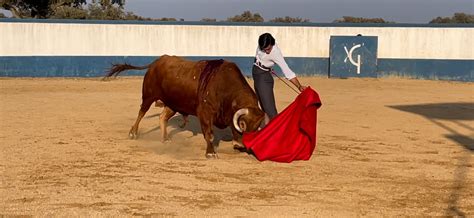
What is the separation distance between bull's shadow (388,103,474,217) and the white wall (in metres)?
8.49

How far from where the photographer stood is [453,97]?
19.4m

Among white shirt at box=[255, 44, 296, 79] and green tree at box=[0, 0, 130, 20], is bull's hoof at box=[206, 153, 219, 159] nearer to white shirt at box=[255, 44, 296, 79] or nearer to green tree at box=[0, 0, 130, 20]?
white shirt at box=[255, 44, 296, 79]

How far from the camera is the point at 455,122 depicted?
1364 cm

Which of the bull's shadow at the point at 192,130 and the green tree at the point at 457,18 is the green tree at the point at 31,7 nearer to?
the bull's shadow at the point at 192,130

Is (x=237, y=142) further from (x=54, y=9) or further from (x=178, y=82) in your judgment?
(x=54, y=9)

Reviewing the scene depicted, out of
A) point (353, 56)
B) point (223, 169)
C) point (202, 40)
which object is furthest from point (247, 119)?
point (353, 56)

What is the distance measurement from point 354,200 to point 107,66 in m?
18.9

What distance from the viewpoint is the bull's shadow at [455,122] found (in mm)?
7173

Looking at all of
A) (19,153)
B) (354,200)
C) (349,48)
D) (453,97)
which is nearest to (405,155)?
(354,200)

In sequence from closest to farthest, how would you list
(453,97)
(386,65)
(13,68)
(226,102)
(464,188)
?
1. (464,188)
2. (226,102)
3. (453,97)
4. (13,68)
5. (386,65)

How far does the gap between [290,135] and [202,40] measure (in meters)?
16.6

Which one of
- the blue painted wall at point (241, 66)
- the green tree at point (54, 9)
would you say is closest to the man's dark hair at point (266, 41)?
the blue painted wall at point (241, 66)

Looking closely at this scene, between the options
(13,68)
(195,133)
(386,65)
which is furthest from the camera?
(386,65)

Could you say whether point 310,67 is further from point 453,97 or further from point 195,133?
point 195,133
